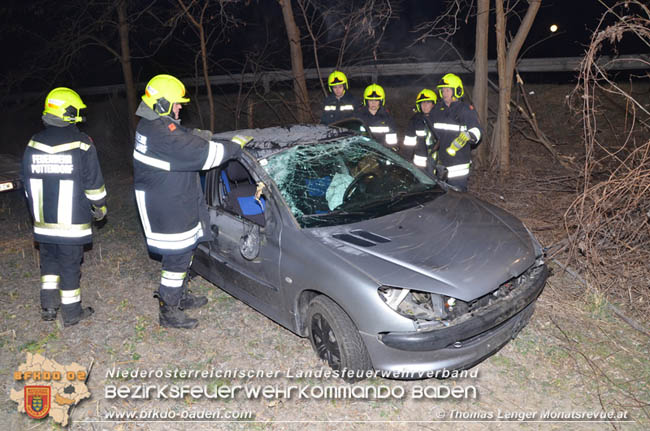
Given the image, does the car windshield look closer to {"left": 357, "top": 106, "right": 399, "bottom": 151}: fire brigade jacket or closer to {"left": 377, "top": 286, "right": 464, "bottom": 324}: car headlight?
{"left": 377, "top": 286, "right": 464, "bottom": 324}: car headlight

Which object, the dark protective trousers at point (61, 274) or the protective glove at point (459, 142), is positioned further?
the protective glove at point (459, 142)

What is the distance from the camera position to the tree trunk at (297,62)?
30.1 feet

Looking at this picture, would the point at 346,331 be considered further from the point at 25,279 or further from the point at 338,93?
the point at 338,93

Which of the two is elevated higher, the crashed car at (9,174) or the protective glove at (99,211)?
the protective glove at (99,211)

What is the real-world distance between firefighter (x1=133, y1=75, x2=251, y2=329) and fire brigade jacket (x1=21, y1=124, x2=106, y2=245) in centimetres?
53

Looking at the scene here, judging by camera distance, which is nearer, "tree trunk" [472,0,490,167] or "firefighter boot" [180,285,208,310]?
"firefighter boot" [180,285,208,310]

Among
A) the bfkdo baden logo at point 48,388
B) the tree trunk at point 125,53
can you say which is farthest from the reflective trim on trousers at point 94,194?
the tree trunk at point 125,53

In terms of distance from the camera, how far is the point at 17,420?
11.4ft

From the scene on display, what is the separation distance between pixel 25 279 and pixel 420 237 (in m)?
4.65

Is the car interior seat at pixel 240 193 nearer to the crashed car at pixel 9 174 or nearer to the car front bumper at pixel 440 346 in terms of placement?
the car front bumper at pixel 440 346

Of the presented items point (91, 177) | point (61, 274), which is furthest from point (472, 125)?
point (61, 274)

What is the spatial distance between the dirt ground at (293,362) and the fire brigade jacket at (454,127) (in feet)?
3.98

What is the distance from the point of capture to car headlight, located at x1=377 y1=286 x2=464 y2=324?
3.16m

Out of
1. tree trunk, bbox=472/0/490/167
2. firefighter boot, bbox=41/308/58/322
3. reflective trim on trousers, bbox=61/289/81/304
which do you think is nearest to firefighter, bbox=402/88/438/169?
tree trunk, bbox=472/0/490/167
